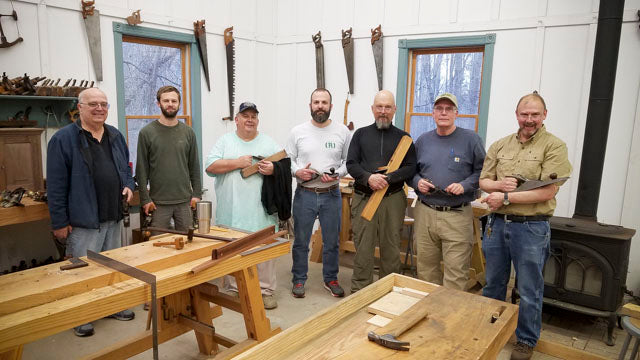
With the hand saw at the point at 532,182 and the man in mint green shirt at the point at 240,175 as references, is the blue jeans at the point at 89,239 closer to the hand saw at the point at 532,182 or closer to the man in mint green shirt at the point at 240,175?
the man in mint green shirt at the point at 240,175

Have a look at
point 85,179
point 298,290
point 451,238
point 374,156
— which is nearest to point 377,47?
point 374,156

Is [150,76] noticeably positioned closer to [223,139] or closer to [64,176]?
[223,139]

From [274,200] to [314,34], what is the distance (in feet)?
9.52

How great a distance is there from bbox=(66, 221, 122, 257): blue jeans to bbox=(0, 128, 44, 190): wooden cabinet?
0.90 metres

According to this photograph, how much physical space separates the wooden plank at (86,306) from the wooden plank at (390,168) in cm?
144

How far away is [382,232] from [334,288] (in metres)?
0.75

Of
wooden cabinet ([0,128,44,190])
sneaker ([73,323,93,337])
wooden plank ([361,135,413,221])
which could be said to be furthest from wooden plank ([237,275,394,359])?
wooden cabinet ([0,128,44,190])

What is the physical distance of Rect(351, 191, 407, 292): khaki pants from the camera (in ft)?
11.1

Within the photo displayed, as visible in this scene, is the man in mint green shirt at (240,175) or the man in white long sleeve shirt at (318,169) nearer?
the man in mint green shirt at (240,175)

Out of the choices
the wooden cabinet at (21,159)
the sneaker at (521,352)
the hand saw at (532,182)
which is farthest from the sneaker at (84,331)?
the hand saw at (532,182)

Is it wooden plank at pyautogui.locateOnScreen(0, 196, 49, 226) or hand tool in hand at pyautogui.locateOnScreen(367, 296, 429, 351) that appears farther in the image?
wooden plank at pyautogui.locateOnScreen(0, 196, 49, 226)

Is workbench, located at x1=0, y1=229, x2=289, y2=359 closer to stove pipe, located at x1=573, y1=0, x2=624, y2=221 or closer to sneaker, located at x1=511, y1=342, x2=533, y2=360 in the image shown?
sneaker, located at x1=511, y1=342, x2=533, y2=360

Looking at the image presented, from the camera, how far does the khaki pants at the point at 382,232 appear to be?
3.37 metres

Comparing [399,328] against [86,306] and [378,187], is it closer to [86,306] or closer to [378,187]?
[86,306]
